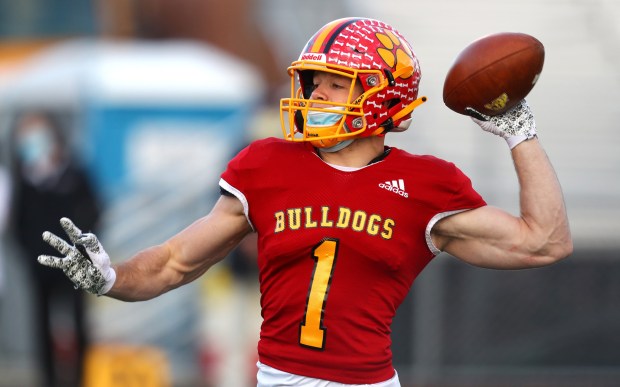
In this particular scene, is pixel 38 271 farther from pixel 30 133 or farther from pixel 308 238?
pixel 308 238

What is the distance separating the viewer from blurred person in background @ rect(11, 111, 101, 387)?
27.4ft

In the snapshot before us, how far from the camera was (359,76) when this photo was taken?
357cm

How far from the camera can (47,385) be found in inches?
332

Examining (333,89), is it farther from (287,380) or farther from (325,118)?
(287,380)

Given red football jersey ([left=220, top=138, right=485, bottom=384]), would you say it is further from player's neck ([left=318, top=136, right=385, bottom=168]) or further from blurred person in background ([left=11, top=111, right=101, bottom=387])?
blurred person in background ([left=11, top=111, right=101, bottom=387])

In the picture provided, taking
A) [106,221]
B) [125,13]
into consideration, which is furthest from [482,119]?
[125,13]

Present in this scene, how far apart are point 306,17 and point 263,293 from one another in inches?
400

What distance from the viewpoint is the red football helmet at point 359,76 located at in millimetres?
3566

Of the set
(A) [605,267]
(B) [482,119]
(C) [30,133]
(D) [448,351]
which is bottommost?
(D) [448,351]

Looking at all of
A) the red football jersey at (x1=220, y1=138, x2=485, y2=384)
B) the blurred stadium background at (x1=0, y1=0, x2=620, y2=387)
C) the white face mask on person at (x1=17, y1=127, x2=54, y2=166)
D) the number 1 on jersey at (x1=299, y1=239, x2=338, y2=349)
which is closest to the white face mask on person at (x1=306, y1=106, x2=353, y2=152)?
the red football jersey at (x1=220, y1=138, x2=485, y2=384)

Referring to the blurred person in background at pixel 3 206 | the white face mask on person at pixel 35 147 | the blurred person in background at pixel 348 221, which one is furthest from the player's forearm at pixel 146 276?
the blurred person in background at pixel 3 206

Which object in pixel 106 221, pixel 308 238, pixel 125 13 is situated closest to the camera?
pixel 308 238

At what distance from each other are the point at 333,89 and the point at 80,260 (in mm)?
906

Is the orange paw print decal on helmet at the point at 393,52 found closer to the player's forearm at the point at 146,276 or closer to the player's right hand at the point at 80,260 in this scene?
the player's forearm at the point at 146,276
